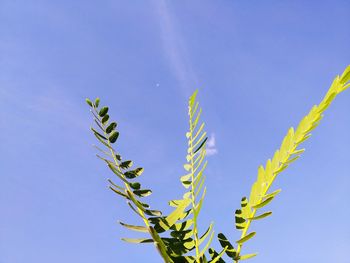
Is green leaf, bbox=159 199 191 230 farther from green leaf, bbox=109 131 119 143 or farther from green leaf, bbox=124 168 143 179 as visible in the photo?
green leaf, bbox=109 131 119 143

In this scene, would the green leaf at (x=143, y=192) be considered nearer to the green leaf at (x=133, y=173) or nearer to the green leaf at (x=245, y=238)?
the green leaf at (x=133, y=173)

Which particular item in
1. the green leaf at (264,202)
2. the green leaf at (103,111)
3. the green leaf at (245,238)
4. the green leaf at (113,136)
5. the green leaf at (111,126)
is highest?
the green leaf at (103,111)

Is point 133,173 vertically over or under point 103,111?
under

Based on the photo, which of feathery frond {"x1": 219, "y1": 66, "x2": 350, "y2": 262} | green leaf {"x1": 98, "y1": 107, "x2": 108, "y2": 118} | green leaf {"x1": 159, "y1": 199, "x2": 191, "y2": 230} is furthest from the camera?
green leaf {"x1": 98, "y1": 107, "x2": 108, "y2": 118}

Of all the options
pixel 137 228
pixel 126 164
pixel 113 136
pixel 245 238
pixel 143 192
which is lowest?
pixel 245 238

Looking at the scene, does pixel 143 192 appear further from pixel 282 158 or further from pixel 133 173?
pixel 282 158

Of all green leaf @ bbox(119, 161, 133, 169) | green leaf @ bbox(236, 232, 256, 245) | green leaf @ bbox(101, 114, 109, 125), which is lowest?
green leaf @ bbox(236, 232, 256, 245)

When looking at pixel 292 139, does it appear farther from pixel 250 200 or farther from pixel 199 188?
pixel 199 188

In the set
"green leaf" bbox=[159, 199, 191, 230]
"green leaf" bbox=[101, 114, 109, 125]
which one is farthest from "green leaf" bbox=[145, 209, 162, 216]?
"green leaf" bbox=[101, 114, 109, 125]

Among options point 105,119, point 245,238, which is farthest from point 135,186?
point 245,238

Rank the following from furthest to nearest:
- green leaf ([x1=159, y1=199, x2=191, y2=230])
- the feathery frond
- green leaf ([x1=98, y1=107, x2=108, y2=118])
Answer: green leaf ([x1=98, y1=107, x2=108, y2=118])
green leaf ([x1=159, y1=199, x2=191, y2=230])
the feathery frond

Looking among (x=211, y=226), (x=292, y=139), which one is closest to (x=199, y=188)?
(x=211, y=226)

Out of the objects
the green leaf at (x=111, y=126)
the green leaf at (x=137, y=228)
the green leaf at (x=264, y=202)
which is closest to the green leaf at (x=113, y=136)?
the green leaf at (x=111, y=126)

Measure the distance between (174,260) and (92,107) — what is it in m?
0.76
